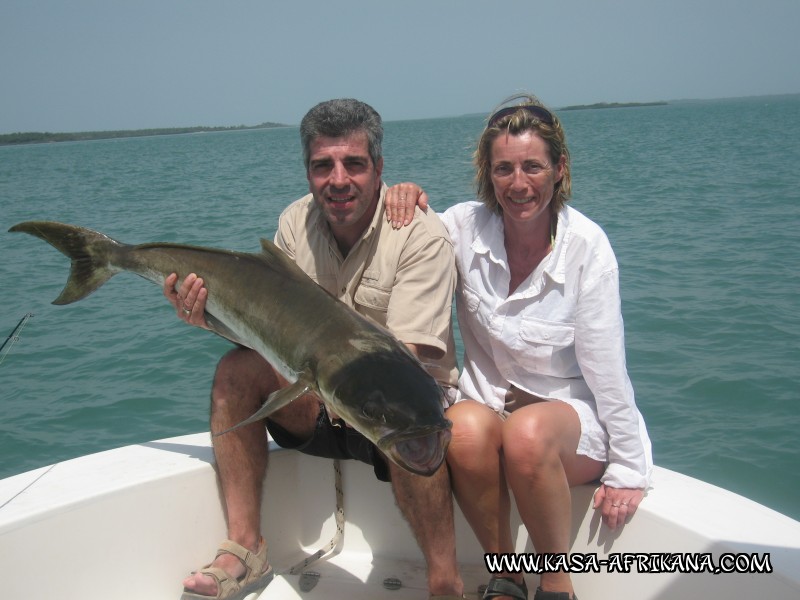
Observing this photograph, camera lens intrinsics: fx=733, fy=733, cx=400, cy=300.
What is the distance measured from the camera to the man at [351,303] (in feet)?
10.3

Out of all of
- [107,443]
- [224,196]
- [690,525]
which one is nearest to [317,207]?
[690,525]

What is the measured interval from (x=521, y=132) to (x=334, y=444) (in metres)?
1.65

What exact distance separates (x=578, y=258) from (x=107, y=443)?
5.44 meters

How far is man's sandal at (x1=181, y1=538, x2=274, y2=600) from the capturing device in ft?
10.4

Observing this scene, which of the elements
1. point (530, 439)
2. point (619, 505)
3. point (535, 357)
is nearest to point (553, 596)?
point (619, 505)

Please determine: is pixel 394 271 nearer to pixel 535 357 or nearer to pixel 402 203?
pixel 402 203

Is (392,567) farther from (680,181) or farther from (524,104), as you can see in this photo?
(680,181)

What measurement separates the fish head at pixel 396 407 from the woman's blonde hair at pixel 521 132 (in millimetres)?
1362

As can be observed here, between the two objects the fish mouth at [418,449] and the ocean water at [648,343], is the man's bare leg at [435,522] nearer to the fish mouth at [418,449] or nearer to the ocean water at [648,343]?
the fish mouth at [418,449]

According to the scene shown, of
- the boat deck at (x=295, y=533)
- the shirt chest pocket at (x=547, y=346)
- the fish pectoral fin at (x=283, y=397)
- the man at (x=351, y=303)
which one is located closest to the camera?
the fish pectoral fin at (x=283, y=397)

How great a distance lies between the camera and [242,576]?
10.8 ft

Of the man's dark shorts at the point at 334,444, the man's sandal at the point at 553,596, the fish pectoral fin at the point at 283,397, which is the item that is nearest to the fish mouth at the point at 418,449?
the fish pectoral fin at the point at 283,397

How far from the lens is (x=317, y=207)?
12.0 ft

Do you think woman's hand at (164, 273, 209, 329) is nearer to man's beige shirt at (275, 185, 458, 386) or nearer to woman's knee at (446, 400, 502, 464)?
man's beige shirt at (275, 185, 458, 386)
